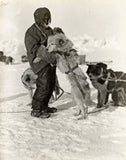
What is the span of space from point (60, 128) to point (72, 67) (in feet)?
0.62

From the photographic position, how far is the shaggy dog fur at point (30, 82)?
177cm

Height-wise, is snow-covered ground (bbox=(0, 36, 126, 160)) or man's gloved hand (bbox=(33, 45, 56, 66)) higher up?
man's gloved hand (bbox=(33, 45, 56, 66))

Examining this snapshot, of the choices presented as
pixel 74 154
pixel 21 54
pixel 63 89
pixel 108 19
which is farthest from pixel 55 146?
pixel 108 19

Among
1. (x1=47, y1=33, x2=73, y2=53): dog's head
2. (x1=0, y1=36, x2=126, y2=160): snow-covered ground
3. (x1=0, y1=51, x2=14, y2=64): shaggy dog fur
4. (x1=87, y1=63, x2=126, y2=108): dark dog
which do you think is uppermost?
(x1=47, y1=33, x2=73, y2=53): dog's head

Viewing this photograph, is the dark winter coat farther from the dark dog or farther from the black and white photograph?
the dark dog

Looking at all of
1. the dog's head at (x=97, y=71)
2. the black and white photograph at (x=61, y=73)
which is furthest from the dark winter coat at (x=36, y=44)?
the dog's head at (x=97, y=71)

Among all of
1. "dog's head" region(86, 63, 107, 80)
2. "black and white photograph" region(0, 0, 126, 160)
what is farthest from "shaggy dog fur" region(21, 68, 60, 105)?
"dog's head" region(86, 63, 107, 80)

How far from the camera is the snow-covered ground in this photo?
171 centimetres

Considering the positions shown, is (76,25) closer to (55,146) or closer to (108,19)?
(108,19)

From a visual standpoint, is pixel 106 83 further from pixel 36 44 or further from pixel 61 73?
pixel 36 44

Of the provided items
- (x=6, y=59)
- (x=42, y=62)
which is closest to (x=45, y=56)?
(x=42, y=62)

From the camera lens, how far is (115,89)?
1.78m

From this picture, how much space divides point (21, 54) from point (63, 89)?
169mm

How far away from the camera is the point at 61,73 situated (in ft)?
5.78
